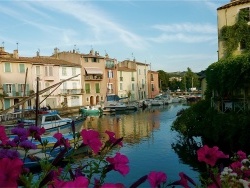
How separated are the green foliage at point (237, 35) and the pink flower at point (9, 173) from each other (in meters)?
23.5

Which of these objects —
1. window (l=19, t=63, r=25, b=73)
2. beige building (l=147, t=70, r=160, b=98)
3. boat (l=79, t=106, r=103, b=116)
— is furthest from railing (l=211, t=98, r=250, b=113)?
beige building (l=147, t=70, r=160, b=98)

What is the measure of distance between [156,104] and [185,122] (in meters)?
53.4

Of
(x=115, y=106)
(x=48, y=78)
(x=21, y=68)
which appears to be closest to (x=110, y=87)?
(x=115, y=106)

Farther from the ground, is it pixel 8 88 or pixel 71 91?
pixel 8 88

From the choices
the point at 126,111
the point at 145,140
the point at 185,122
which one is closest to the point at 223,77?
the point at 185,122

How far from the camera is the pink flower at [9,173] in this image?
1521 mm

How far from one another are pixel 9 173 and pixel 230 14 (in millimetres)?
25085

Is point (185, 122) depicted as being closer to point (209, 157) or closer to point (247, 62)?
point (247, 62)

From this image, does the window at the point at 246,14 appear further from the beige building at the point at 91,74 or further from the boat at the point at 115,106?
the beige building at the point at 91,74

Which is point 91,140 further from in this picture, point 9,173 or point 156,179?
point 9,173

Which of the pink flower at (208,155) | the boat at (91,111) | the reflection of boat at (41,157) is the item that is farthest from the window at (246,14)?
the boat at (91,111)

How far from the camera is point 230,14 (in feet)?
80.0

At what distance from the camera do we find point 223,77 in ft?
68.7

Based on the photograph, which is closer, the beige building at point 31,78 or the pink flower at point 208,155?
the pink flower at point 208,155
